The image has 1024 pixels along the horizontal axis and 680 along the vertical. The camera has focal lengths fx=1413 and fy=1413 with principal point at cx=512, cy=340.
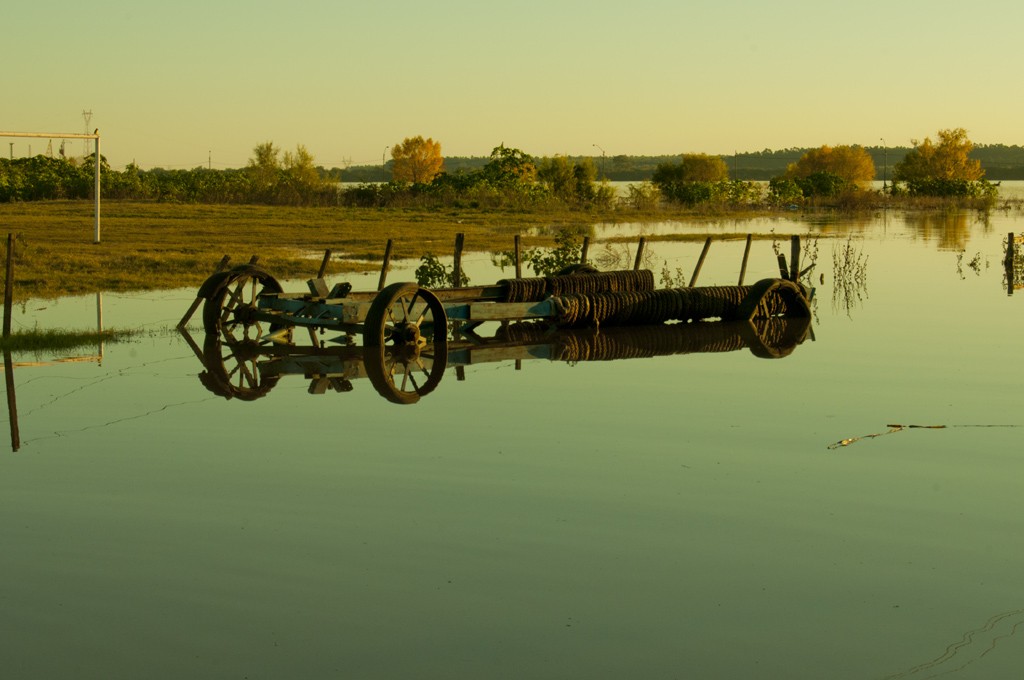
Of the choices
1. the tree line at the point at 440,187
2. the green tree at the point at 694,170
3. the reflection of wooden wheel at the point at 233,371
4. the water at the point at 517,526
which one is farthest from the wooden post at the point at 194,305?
the green tree at the point at 694,170

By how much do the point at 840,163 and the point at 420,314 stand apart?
10437 cm

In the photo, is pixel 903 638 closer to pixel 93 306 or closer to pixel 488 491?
pixel 488 491

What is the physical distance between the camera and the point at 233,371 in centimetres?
1789

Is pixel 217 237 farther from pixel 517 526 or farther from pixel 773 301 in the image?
pixel 517 526

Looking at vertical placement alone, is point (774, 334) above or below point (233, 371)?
above

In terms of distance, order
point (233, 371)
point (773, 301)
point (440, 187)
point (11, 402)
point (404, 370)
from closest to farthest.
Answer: point (11, 402), point (233, 371), point (404, 370), point (773, 301), point (440, 187)

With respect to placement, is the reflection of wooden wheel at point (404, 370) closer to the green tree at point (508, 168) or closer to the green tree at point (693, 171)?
the green tree at point (508, 168)

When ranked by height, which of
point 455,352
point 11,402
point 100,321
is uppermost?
point 100,321

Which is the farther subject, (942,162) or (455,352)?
(942,162)

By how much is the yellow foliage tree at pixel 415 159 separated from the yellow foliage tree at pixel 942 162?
137 feet

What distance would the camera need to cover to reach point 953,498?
36.4ft

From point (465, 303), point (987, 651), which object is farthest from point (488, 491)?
point (465, 303)

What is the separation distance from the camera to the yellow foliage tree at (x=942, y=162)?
110 meters

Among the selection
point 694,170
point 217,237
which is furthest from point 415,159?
point 217,237
